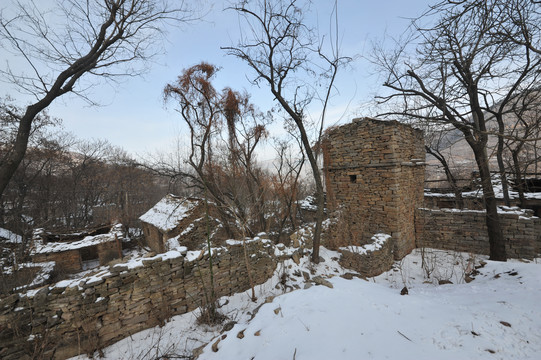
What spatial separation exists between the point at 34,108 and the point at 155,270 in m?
5.15

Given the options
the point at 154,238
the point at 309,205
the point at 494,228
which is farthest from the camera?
the point at 309,205

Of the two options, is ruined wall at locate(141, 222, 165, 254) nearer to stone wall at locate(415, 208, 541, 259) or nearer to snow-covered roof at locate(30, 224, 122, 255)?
snow-covered roof at locate(30, 224, 122, 255)

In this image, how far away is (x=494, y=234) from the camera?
6.11 m

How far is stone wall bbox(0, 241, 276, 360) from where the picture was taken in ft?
10.2

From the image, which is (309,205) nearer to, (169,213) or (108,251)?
(169,213)

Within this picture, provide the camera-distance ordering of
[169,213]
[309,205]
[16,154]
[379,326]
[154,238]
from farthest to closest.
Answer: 1. [309,205]
2. [154,238]
3. [169,213]
4. [16,154]
5. [379,326]

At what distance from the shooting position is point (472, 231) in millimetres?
6977

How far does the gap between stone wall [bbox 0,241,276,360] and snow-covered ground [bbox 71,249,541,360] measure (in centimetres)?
31

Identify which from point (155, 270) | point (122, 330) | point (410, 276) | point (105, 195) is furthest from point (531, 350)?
A: point (105, 195)

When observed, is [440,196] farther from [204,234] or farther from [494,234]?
[204,234]

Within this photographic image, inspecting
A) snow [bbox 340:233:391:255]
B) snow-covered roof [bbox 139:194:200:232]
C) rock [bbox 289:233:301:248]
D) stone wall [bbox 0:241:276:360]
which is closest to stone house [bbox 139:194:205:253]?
snow-covered roof [bbox 139:194:200:232]

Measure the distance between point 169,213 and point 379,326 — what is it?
39.4 feet

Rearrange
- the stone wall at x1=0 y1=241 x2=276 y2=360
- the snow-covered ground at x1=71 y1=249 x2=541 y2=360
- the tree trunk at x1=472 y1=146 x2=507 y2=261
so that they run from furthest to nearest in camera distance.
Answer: the tree trunk at x1=472 y1=146 x2=507 y2=261
the stone wall at x1=0 y1=241 x2=276 y2=360
the snow-covered ground at x1=71 y1=249 x2=541 y2=360

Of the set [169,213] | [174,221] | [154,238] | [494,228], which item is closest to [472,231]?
[494,228]
